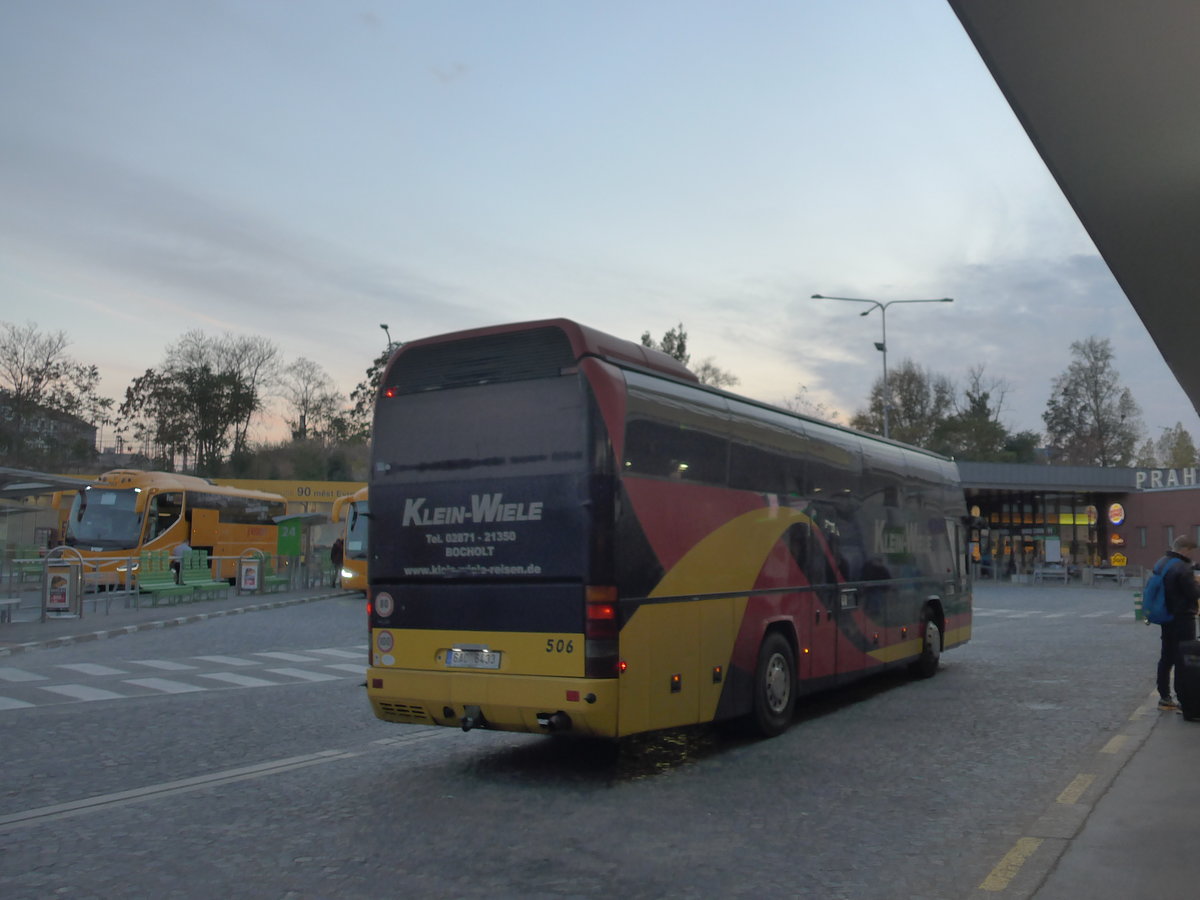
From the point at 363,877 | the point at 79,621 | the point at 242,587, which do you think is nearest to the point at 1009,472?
the point at 242,587

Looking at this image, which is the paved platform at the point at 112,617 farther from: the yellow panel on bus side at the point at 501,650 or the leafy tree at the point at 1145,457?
the leafy tree at the point at 1145,457

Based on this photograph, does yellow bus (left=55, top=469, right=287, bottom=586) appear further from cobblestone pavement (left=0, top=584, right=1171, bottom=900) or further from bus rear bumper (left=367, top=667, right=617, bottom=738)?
bus rear bumper (left=367, top=667, right=617, bottom=738)

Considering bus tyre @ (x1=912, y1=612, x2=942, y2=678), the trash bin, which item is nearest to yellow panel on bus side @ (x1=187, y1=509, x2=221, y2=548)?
the trash bin

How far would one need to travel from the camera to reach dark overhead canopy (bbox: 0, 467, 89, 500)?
21969 mm

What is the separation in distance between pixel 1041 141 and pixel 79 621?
67.8 feet

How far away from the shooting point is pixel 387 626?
28.1ft

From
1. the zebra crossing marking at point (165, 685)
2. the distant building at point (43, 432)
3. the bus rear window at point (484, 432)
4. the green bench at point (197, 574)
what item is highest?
the distant building at point (43, 432)

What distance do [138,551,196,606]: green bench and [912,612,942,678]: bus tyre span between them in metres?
18.6

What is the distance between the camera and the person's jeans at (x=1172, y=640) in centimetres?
1113

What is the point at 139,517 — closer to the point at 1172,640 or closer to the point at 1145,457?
the point at 1172,640

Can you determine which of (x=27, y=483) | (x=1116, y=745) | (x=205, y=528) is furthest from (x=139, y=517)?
(x=1116, y=745)

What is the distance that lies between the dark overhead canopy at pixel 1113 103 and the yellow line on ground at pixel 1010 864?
4332mm

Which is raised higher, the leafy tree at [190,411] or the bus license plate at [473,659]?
the leafy tree at [190,411]

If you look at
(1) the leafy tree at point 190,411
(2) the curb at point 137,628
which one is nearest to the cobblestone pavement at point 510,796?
(2) the curb at point 137,628
